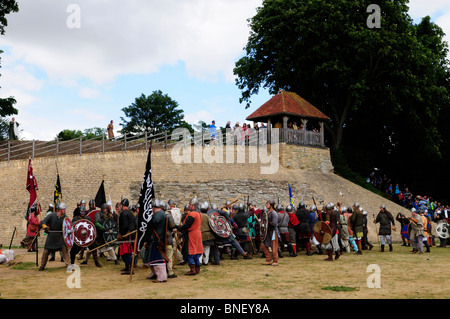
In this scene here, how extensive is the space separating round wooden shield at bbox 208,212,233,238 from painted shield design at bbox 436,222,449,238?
1109 cm

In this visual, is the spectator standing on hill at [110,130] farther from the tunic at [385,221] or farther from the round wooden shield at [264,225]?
the round wooden shield at [264,225]

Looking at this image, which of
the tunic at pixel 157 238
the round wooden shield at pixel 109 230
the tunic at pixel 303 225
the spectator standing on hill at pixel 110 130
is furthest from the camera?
the spectator standing on hill at pixel 110 130

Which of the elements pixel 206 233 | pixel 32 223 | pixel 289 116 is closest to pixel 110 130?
pixel 289 116

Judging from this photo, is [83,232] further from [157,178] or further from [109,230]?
[157,178]

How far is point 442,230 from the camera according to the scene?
→ 61.8ft

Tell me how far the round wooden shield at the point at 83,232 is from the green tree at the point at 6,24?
59.2 feet

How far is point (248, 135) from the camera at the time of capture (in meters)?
29.8

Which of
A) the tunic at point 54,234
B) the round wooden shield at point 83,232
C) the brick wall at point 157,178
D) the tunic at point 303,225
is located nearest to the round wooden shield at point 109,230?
the round wooden shield at point 83,232

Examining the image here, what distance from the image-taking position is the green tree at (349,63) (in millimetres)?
32844

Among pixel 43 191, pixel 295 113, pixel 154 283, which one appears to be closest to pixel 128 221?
pixel 154 283

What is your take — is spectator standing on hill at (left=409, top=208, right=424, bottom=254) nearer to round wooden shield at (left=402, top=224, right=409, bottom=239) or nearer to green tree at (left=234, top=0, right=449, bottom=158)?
round wooden shield at (left=402, top=224, right=409, bottom=239)

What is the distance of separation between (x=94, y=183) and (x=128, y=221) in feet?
44.2
